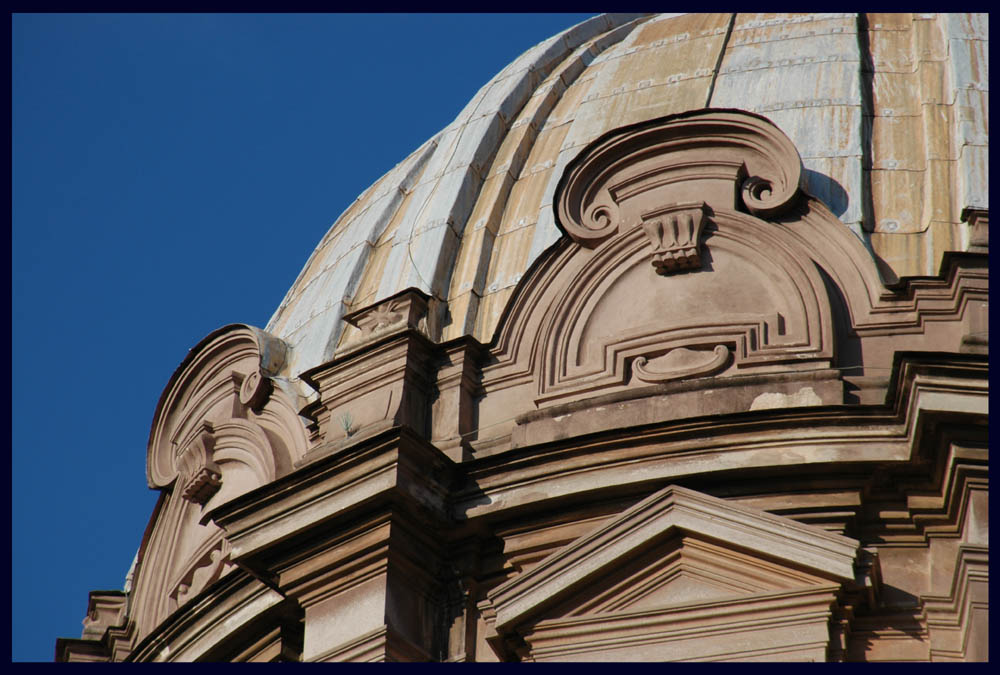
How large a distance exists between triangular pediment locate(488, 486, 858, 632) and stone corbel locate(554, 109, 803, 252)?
3318mm

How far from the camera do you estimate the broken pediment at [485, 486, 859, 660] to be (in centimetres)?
1833

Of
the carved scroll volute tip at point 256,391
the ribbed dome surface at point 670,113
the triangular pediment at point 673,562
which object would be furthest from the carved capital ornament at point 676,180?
the carved scroll volute tip at point 256,391

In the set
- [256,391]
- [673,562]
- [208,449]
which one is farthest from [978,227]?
[208,449]

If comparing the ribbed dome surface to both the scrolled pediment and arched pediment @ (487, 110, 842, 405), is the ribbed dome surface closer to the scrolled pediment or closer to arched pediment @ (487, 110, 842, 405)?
the scrolled pediment

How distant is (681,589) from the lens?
19.0m

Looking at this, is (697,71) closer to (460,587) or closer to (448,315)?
(448,315)

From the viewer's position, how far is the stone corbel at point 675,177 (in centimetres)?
2144

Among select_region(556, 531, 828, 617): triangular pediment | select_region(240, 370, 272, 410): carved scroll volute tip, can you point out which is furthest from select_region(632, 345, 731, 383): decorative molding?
select_region(240, 370, 272, 410): carved scroll volute tip

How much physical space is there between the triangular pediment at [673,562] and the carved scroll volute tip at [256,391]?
477cm

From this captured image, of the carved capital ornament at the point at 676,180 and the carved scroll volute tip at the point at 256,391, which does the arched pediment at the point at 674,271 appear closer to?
the carved capital ornament at the point at 676,180

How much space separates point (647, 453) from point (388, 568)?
2593 mm

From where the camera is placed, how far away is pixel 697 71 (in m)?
25.0

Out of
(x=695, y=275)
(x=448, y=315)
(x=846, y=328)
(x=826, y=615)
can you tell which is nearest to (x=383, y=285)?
(x=448, y=315)

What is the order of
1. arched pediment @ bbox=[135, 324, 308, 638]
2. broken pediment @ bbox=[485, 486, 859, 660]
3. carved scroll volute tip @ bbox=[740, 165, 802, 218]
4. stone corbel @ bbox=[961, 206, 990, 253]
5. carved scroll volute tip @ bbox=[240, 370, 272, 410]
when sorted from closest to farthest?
broken pediment @ bbox=[485, 486, 859, 660] → stone corbel @ bbox=[961, 206, 990, 253] → carved scroll volute tip @ bbox=[740, 165, 802, 218] → arched pediment @ bbox=[135, 324, 308, 638] → carved scroll volute tip @ bbox=[240, 370, 272, 410]
